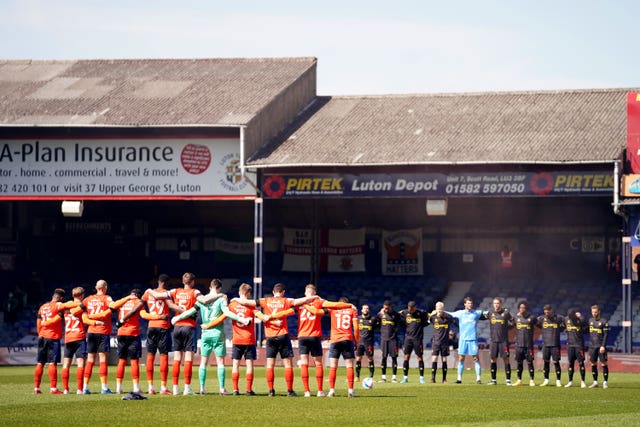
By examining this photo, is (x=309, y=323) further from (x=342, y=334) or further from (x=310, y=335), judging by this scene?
(x=342, y=334)

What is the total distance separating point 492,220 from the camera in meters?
51.8

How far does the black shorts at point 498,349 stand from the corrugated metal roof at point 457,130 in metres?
11.8

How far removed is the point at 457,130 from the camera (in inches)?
1843

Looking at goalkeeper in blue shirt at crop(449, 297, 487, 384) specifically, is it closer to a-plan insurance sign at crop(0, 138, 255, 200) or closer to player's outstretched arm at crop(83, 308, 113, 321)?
player's outstretched arm at crop(83, 308, 113, 321)

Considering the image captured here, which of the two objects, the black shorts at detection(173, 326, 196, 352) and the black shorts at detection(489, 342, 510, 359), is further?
the black shorts at detection(489, 342, 510, 359)

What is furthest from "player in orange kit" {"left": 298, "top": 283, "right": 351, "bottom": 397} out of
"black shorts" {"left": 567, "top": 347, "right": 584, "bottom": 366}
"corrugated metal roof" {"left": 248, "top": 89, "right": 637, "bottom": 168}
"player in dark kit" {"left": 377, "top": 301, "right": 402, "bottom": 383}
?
"corrugated metal roof" {"left": 248, "top": 89, "right": 637, "bottom": 168}

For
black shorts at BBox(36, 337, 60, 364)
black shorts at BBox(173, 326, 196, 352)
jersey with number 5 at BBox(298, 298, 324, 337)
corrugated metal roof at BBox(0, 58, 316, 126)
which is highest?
corrugated metal roof at BBox(0, 58, 316, 126)

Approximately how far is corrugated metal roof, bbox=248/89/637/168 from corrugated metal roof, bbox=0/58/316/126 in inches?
83.0

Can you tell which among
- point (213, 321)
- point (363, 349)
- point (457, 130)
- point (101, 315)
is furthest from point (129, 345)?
point (457, 130)

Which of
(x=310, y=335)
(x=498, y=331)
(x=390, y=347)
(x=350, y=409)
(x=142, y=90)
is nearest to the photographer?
(x=350, y=409)

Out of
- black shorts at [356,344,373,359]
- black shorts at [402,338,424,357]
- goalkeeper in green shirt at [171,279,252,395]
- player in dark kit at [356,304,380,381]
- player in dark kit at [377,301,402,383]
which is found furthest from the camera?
player in dark kit at [377,301,402,383]

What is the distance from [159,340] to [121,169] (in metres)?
21.6

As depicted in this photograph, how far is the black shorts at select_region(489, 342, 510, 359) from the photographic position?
31500mm

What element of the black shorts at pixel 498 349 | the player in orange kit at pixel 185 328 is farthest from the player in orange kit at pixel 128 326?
the black shorts at pixel 498 349
